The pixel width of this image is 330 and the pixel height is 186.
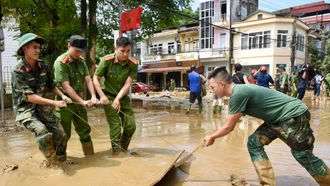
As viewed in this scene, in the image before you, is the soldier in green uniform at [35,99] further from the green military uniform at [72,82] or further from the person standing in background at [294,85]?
the person standing in background at [294,85]

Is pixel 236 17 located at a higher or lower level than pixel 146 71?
higher

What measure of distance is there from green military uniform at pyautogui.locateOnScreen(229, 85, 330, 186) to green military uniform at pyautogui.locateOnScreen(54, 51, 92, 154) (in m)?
2.12

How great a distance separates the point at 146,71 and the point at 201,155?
2977 centimetres

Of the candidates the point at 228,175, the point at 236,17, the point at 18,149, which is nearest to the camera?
the point at 228,175

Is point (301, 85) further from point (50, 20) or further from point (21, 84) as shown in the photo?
point (50, 20)

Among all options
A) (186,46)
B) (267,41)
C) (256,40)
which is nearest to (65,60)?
(267,41)

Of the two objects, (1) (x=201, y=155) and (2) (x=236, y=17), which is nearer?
(1) (x=201, y=155)

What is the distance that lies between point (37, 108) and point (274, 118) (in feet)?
8.84

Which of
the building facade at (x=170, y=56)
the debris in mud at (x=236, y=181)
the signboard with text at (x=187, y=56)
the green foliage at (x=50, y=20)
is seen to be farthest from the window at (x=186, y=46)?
the debris in mud at (x=236, y=181)

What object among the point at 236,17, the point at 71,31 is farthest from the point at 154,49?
the point at 71,31

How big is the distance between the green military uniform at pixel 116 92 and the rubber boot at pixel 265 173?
6.17ft

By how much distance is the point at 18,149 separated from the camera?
4836mm

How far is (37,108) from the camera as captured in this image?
130 inches

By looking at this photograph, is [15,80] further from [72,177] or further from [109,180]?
[109,180]
